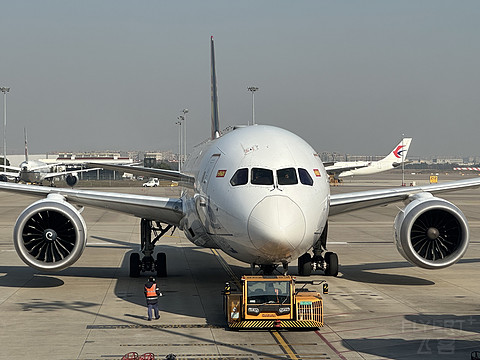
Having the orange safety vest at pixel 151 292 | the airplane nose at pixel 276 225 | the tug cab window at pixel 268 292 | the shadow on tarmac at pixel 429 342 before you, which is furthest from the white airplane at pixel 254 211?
the shadow on tarmac at pixel 429 342

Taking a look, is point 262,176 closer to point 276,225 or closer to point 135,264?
point 276,225

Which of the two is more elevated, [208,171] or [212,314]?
[208,171]

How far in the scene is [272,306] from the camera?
53.1ft

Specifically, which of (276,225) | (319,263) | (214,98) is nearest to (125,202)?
(319,263)

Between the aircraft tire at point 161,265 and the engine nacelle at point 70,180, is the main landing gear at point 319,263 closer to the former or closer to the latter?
the aircraft tire at point 161,265

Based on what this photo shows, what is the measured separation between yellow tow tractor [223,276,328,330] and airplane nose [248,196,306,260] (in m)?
0.96

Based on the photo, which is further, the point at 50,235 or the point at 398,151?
the point at 398,151

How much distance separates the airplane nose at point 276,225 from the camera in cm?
1549

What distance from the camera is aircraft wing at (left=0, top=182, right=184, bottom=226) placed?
22266 mm

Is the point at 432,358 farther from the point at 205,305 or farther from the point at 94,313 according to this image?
the point at 94,313

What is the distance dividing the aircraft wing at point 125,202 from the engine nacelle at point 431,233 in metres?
6.79

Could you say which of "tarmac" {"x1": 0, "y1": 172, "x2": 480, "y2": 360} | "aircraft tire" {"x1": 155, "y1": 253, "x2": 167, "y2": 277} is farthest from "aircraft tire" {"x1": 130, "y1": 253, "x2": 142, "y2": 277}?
"aircraft tire" {"x1": 155, "y1": 253, "x2": 167, "y2": 277}

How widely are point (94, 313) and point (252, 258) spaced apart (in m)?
4.42

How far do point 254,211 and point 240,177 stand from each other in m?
1.32
